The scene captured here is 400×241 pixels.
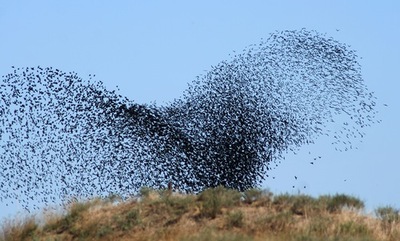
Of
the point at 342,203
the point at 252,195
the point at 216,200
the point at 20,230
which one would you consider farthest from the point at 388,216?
the point at 20,230

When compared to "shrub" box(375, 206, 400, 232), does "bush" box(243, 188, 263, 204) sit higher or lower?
higher

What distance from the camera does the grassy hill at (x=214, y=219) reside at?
69.1 ft

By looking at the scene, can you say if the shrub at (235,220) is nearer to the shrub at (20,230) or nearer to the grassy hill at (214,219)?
the grassy hill at (214,219)

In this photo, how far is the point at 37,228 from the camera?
24047 mm

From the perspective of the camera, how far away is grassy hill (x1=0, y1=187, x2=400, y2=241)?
2105 centimetres

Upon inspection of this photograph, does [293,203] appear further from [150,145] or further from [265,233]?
[150,145]

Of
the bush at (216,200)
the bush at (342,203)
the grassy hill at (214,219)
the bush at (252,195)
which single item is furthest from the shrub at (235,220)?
the bush at (342,203)

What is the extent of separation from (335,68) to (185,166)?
8011mm

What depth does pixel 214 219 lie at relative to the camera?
2239cm

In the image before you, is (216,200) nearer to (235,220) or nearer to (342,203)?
(235,220)

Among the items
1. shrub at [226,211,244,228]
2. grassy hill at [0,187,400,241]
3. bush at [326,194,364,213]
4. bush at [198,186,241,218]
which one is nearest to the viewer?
grassy hill at [0,187,400,241]

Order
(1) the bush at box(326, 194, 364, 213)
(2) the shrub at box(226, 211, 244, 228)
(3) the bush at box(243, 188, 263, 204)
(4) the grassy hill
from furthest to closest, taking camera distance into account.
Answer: (3) the bush at box(243, 188, 263, 204) → (1) the bush at box(326, 194, 364, 213) → (2) the shrub at box(226, 211, 244, 228) → (4) the grassy hill

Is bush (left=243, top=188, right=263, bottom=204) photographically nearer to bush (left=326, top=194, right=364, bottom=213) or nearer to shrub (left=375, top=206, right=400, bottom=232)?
bush (left=326, top=194, right=364, bottom=213)

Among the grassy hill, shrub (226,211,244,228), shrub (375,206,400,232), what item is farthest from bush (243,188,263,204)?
shrub (375,206,400,232)
